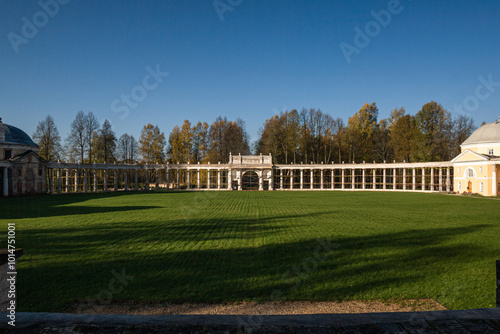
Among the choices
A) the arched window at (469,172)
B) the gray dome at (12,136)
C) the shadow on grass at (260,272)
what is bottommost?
the shadow on grass at (260,272)

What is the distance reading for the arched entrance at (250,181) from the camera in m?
70.2

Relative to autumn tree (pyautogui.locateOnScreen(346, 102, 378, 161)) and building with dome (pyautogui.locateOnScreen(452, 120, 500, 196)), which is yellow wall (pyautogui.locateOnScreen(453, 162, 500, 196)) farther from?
autumn tree (pyautogui.locateOnScreen(346, 102, 378, 161))

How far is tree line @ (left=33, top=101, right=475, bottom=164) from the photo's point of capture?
67.3 meters

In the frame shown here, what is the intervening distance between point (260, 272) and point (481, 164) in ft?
167

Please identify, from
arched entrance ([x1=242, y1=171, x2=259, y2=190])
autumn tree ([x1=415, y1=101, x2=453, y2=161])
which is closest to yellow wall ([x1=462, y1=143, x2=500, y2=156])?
autumn tree ([x1=415, y1=101, x2=453, y2=161])

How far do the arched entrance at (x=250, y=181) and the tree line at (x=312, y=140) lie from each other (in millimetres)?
7690

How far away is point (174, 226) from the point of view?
57.5 feet

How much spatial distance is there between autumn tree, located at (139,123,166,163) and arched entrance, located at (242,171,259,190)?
21150 millimetres

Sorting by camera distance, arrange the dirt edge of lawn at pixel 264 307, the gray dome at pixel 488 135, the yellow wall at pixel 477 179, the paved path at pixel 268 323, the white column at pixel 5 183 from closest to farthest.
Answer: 1. the paved path at pixel 268 323
2. the dirt edge of lawn at pixel 264 307
3. the white column at pixel 5 183
4. the yellow wall at pixel 477 179
5. the gray dome at pixel 488 135

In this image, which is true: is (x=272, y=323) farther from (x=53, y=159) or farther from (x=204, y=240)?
(x=53, y=159)

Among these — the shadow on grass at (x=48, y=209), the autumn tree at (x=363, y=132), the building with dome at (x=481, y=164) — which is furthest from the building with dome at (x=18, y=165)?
the building with dome at (x=481, y=164)

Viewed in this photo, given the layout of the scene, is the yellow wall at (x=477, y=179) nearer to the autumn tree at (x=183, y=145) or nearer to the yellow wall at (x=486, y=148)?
the yellow wall at (x=486, y=148)

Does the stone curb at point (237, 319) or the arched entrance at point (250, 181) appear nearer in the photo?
the stone curb at point (237, 319)

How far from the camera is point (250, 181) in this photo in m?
70.7
